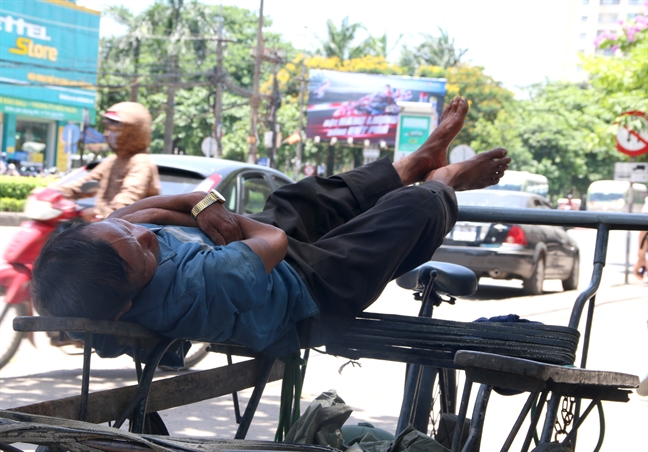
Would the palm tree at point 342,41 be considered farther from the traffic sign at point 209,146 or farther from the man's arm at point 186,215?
the man's arm at point 186,215

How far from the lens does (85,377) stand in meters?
1.87

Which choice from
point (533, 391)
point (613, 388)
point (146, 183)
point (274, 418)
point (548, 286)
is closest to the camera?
point (533, 391)

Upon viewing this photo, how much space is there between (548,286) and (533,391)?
38.0 ft

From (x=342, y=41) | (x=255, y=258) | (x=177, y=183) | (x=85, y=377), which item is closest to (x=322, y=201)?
(x=255, y=258)

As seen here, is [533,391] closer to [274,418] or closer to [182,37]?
[274,418]

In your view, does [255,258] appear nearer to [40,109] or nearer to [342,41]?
[40,109]

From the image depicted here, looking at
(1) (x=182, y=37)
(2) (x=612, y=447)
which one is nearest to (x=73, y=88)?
(1) (x=182, y=37)

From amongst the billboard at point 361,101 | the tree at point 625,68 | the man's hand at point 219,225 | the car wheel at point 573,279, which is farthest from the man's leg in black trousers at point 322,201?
the billboard at point 361,101

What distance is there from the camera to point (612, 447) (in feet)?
Result: 13.8

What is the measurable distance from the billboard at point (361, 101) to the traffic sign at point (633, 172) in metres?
29.9

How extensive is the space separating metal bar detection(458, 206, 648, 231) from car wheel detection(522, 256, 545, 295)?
27.4ft

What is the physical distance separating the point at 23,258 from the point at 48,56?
29.3 m

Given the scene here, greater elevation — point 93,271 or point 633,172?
point 633,172

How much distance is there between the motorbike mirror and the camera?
5508mm
